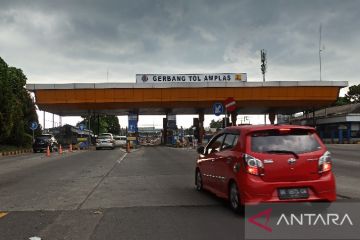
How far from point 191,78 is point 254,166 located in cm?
4584

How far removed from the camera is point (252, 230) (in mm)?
7082

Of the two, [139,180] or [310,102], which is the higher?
[310,102]

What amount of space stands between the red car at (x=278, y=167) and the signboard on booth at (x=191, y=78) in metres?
45.0

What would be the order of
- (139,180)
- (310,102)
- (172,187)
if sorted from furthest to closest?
(310,102) → (139,180) → (172,187)

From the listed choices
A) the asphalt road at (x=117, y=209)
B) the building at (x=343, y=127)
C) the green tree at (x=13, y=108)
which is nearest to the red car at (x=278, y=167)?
the asphalt road at (x=117, y=209)

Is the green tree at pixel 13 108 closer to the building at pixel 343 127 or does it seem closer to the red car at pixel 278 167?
the building at pixel 343 127

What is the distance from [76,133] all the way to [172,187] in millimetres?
63170

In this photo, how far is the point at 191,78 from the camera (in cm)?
5369

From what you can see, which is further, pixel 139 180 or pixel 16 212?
pixel 139 180

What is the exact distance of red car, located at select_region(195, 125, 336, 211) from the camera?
807 cm

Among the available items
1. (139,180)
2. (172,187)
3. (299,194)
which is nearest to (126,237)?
(299,194)

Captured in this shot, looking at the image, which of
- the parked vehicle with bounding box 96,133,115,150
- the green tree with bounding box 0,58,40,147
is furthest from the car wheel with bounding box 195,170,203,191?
the parked vehicle with bounding box 96,133,115,150

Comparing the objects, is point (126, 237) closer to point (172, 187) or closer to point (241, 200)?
point (241, 200)

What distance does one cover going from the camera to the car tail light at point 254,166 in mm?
8109
